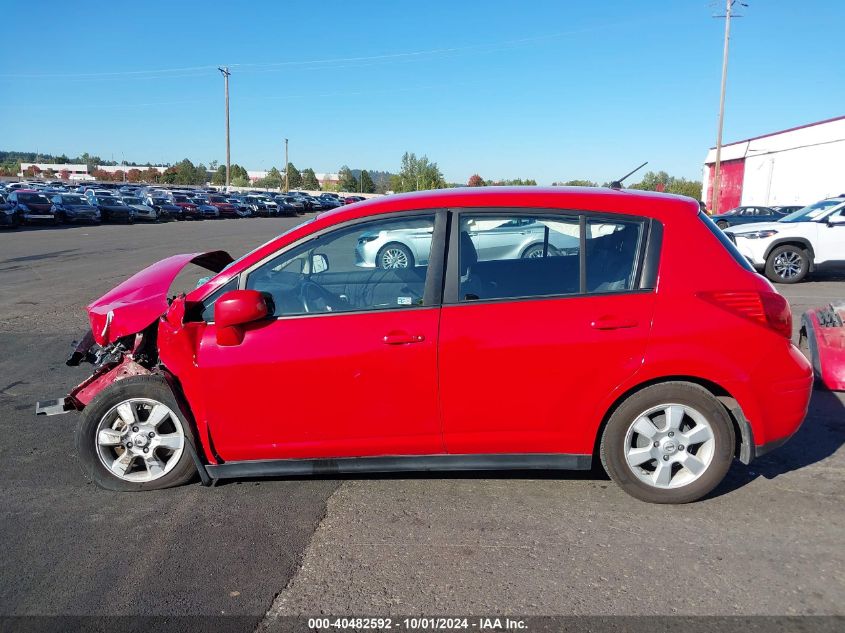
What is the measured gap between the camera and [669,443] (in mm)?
3639

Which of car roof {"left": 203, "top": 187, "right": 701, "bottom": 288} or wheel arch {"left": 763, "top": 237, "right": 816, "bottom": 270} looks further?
wheel arch {"left": 763, "top": 237, "right": 816, "bottom": 270}

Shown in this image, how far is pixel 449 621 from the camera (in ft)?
9.09

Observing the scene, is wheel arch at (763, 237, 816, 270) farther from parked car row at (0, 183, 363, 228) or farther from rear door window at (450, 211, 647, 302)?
parked car row at (0, 183, 363, 228)

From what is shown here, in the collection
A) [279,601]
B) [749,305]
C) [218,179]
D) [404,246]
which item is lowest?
[279,601]

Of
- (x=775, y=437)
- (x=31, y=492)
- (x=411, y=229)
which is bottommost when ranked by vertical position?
(x=31, y=492)

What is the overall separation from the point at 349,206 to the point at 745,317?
A: 7.71 ft

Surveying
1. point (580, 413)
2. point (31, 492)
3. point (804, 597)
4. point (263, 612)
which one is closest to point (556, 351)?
point (580, 413)

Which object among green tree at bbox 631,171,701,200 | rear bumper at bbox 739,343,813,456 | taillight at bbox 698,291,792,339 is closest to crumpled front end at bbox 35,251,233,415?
taillight at bbox 698,291,792,339

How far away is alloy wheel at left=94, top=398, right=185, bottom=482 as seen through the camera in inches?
152

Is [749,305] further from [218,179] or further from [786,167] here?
[218,179]

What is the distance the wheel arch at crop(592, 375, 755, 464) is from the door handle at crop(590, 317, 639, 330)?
0.33 metres

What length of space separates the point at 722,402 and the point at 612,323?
2.63ft

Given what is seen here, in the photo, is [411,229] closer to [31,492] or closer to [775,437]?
[775,437]

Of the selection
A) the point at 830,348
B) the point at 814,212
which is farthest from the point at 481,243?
the point at 814,212
